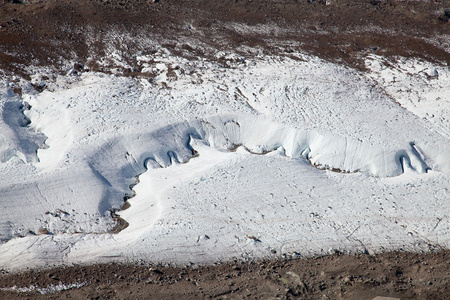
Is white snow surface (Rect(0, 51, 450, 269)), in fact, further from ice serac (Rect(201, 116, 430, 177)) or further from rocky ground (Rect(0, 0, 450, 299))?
rocky ground (Rect(0, 0, 450, 299))

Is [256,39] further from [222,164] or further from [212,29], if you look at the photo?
[222,164]

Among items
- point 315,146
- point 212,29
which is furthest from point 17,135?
point 315,146

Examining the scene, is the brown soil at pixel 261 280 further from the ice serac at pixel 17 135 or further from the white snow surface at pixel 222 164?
the ice serac at pixel 17 135

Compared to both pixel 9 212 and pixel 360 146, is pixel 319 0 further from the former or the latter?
pixel 9 212

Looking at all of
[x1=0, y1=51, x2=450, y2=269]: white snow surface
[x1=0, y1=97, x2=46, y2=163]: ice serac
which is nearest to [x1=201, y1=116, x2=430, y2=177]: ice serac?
[x1=0, y1=51, x2=450, y2=269]: white snow surface

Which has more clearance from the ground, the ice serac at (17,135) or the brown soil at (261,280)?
the ice serac at (17,135)

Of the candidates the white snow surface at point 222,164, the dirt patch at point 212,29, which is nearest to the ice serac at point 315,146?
the white snow surface at point 222,164
